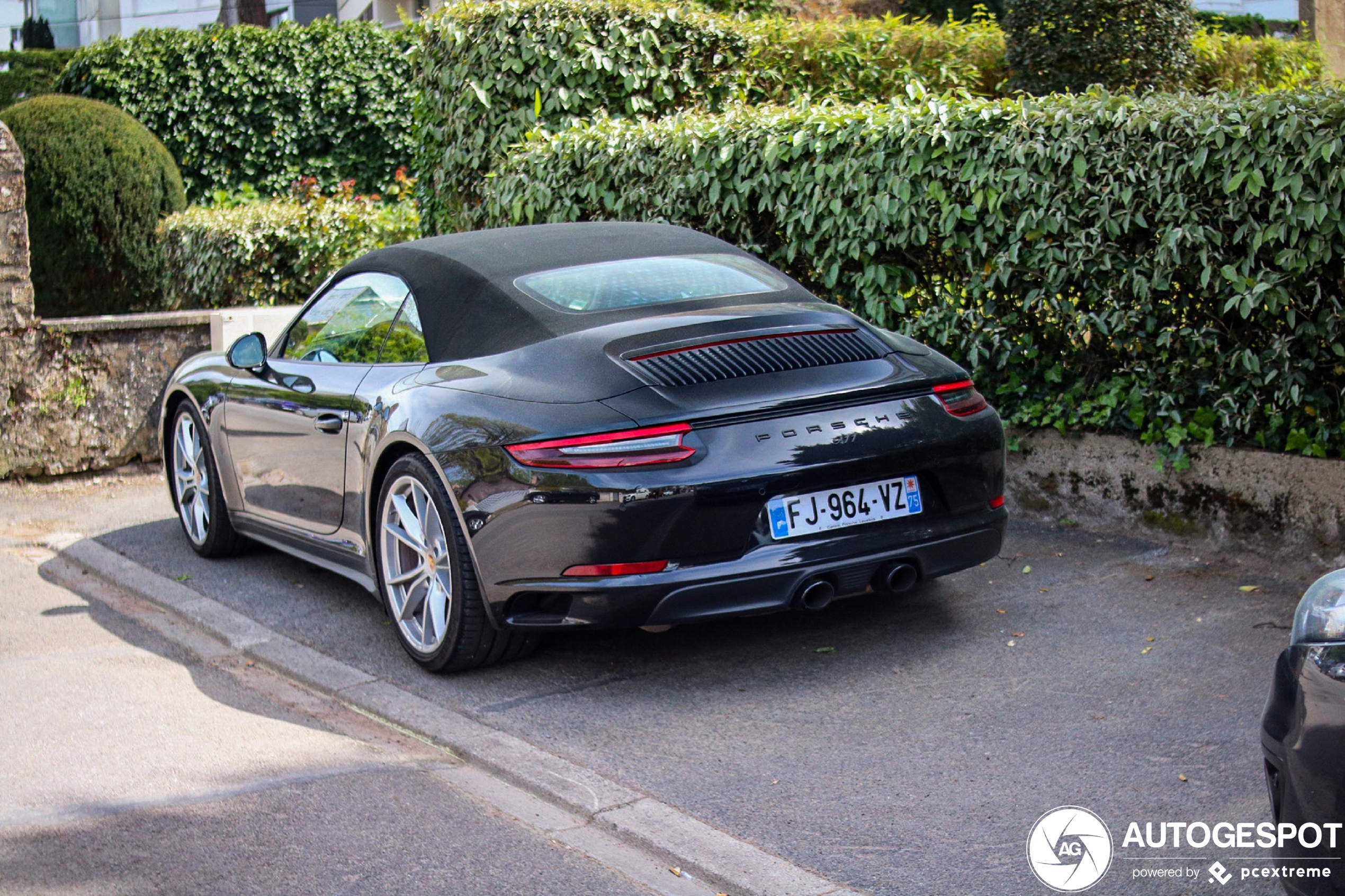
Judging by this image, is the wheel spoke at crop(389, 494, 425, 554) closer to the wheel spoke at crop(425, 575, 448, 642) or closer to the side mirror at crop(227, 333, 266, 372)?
the wheel spoke at crop(425, 575, 448, 642)

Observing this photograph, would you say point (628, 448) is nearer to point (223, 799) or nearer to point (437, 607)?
point (437, 607)

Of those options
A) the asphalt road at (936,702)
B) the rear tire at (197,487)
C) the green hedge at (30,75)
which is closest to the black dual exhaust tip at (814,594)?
the asphalt road at (936,702)

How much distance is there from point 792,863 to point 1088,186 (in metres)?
3.69

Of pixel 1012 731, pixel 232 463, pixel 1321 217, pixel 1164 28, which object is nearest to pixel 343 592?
pixel 232 463

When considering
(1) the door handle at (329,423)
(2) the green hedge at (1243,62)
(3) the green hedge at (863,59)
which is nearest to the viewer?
(1) the door handle at (329,423)

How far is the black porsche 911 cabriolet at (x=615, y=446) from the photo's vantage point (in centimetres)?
424

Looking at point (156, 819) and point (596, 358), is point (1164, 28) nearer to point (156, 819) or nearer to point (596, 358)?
point (596, 358)

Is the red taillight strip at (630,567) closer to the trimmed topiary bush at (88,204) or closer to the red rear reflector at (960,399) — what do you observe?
the red rear reflector at (960,399)

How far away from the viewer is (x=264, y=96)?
711 inches

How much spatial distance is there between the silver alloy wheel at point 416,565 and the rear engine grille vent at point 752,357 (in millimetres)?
916

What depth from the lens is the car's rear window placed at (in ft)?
16.4

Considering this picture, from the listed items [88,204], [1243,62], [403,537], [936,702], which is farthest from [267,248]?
[1243,62]

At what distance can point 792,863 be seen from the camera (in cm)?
332

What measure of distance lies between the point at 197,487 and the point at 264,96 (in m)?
12.7
